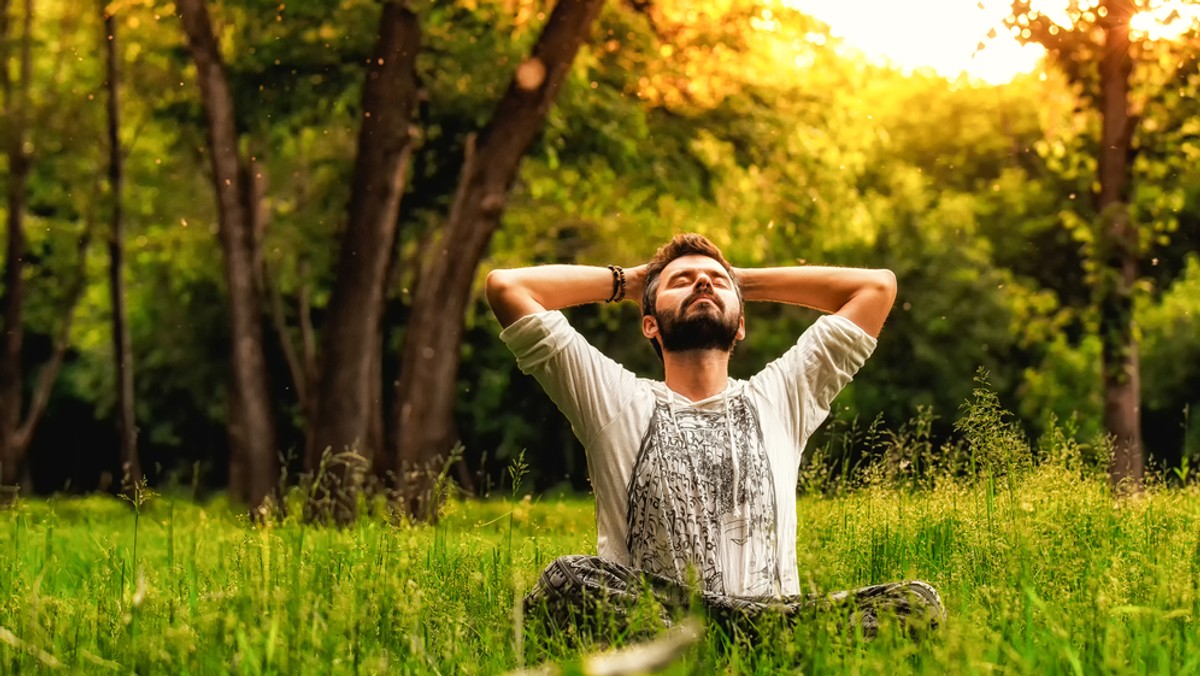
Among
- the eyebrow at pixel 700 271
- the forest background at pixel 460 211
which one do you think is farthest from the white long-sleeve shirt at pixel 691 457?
the forest background at pixel 460 211

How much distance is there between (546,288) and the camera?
4504 millimetres

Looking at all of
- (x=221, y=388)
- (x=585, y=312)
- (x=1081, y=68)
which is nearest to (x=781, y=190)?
(x=1081, y=68)

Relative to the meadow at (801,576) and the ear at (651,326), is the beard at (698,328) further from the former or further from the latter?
the meadow at (801,576)

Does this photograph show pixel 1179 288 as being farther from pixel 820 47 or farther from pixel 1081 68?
pixel 1081 68

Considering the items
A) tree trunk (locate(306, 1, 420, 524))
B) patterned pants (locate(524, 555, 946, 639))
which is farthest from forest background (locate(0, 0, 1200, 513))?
patterned pants (locate(524, 555, 946, 639))

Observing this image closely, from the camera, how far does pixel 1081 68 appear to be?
1184cm

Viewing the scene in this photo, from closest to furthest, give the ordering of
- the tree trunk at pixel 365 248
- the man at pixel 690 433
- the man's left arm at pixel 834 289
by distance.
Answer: the man at pixel 690 433 < the man's left arm at pixel 834 289 < the tree trunk at pixel 365 248

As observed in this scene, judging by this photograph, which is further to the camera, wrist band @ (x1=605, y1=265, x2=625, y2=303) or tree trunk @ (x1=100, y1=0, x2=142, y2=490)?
tree trunk @ (x1=100, y1=0, x2=142, y2=490)

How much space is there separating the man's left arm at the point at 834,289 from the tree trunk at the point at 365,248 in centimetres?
709

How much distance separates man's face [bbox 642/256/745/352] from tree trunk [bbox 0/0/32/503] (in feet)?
55.4

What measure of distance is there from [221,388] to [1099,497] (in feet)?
89.5

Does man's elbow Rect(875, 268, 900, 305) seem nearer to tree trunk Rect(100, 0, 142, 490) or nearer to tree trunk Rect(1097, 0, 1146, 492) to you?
tree trunk Rect(1097, 0, 1146, 492)

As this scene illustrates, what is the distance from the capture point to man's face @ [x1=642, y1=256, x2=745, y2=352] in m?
4.18

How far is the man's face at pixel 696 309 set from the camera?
4184 millimetres
